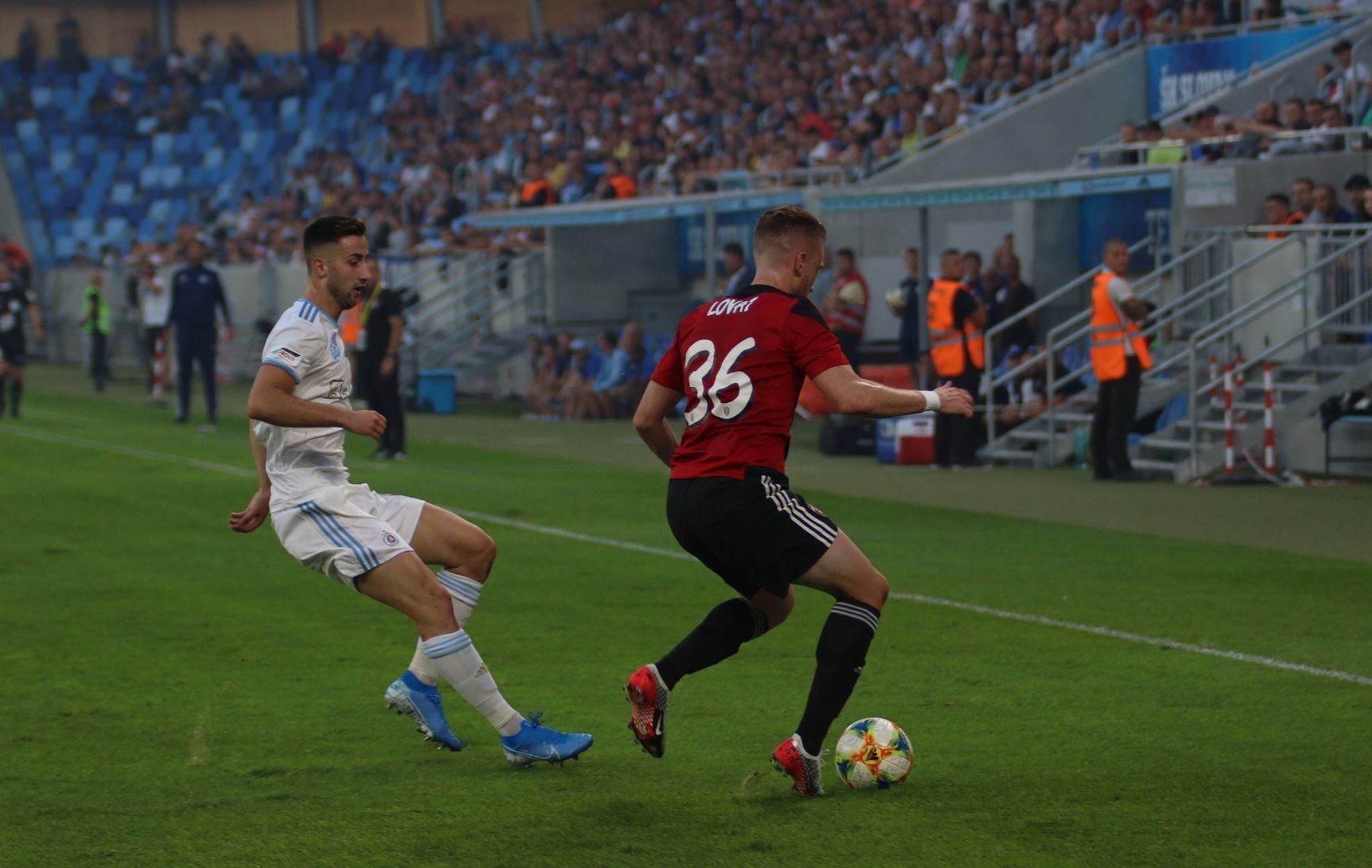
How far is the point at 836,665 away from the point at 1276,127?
16175 millimetres

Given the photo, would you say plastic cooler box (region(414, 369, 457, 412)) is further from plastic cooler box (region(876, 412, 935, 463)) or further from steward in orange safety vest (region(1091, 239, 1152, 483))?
steward in orange safety vest (region(1091, 239, 1152, 483))

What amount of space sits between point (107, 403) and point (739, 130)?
1212 centimetres

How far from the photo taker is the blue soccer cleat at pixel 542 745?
20.6 ft

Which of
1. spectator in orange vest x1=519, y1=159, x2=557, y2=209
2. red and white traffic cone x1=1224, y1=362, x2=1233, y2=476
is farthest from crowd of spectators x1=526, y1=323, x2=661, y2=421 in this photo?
red and white traffic cone x1=1224, y1=362, x2=1233, y2=476

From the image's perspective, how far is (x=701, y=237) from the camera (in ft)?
94.0

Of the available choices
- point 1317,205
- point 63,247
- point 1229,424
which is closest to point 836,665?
point 1229,424

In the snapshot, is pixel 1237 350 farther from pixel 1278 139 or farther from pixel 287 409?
pixel 287 409

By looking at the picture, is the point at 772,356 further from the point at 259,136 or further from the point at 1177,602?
the point at 259,136

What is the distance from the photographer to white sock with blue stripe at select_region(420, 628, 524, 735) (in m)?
6.15

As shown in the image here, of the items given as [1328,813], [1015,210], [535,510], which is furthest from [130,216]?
[1328,813]

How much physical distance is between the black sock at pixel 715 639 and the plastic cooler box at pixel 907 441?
40.2 ft

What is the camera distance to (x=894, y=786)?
6016 mm

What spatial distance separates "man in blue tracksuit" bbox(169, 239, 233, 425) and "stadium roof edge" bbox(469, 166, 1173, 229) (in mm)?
5937

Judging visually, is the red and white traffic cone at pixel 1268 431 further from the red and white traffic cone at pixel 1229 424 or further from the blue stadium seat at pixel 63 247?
the blue stadium seat at pixel 63 247
